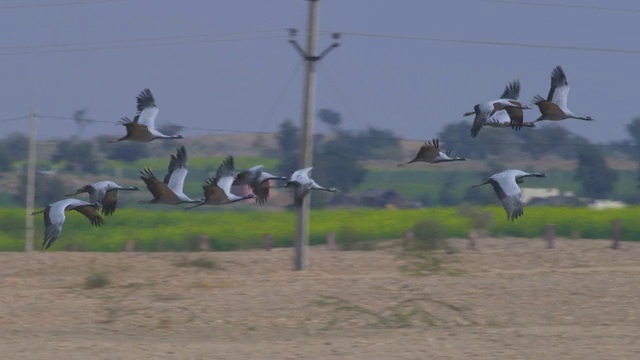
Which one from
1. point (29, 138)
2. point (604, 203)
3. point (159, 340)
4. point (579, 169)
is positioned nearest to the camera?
point (159, 340)

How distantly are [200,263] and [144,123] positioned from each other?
11991 mm

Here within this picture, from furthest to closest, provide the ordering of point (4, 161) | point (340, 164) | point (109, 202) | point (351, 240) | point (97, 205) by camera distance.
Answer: point (4, 161) → point (340, 164) → point (351, 240) → point (109, 202) → point (97, 205)

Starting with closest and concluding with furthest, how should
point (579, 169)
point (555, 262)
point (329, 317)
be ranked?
point (329, 317), point (555, 262), point (579, 169)

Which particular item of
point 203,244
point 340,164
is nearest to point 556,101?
point 203,244

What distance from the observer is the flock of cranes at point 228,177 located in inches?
648

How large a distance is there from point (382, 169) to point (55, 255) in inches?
932

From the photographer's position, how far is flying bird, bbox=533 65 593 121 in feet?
55.2

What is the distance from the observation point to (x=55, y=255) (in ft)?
105

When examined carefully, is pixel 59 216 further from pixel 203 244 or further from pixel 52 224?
pixel 203 244

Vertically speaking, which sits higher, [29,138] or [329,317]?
[29,138]

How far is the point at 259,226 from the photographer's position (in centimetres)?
4788

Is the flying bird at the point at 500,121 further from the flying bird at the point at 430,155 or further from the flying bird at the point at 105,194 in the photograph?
the flying bird at the point at 105,194

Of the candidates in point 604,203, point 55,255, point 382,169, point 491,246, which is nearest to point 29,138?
point 55,255

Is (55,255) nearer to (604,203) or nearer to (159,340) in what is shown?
(159,340)
